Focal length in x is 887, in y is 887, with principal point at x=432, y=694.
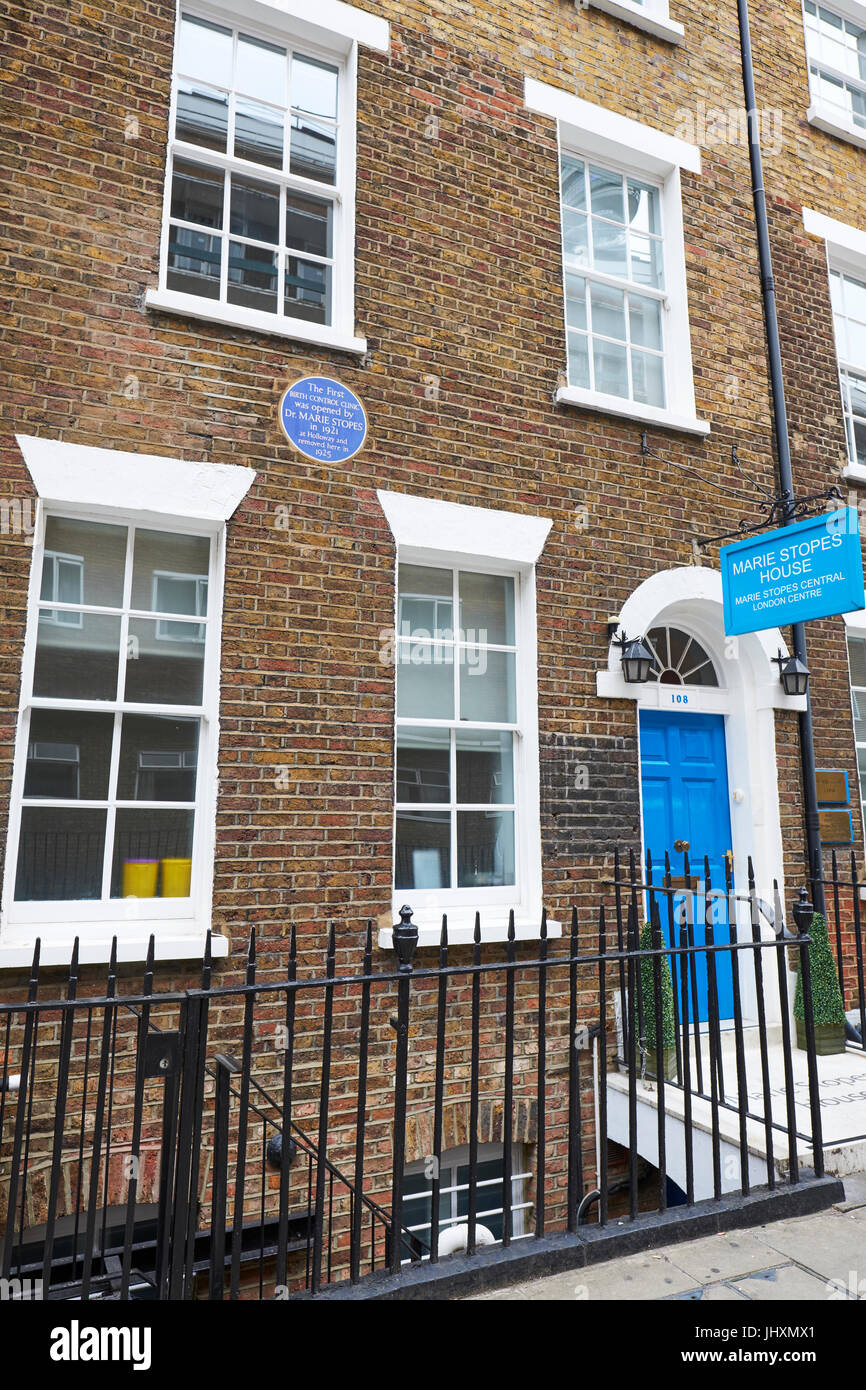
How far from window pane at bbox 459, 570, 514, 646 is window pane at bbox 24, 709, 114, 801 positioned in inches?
91.6

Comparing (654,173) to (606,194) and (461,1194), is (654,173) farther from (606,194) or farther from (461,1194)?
(461,1194)

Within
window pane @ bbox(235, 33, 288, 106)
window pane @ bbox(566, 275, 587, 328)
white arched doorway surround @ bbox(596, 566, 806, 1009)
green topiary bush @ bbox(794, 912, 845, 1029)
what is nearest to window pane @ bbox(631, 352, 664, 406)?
window pane @ bbox(566, 275, 587, 328)

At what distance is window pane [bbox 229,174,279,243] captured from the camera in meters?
5.55

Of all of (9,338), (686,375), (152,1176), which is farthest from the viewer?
(686,375)

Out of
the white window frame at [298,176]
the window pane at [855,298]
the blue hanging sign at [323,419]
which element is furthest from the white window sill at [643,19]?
the blue hanging sign at [323,419]

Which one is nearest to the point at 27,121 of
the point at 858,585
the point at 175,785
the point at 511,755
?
the point at 175,785

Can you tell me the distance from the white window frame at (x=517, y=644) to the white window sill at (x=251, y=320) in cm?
98

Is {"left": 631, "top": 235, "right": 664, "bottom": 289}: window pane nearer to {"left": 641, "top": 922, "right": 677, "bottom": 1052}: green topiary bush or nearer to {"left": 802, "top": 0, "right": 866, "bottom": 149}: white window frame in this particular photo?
{"left": 802, "top": 0, "right": 866, "bottom": 149}: white window frame

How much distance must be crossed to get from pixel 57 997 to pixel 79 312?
360 centimetres

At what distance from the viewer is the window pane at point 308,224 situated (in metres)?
5.71

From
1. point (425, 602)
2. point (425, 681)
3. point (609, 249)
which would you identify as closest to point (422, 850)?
point (425, 681)

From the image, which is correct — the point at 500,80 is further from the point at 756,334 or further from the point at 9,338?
the point at 9,338

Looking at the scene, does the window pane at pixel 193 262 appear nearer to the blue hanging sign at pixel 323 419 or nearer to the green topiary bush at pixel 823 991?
the blue hanging sign at pixel 323 419
